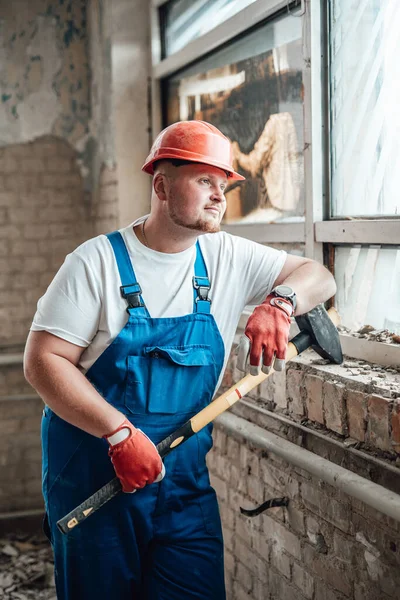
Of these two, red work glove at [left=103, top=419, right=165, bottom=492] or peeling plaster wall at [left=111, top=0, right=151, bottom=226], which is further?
peeling plaster wall at [left=111, top=0, right=151, bottom=226]

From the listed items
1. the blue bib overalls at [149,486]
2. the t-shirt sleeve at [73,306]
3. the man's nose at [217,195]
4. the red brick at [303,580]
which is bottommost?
the red brick at [303,580]

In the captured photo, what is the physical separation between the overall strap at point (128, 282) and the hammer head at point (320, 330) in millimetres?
549

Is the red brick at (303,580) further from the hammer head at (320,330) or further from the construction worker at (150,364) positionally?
the hammer head at (320,330)

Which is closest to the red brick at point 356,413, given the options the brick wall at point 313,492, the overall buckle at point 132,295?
the brick wall at point 313,492

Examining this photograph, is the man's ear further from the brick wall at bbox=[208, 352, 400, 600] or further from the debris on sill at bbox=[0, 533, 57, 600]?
the debris on sill at bbox=[0, 533, 57, 600]

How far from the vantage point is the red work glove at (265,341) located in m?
2.14

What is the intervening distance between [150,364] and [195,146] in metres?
0.74

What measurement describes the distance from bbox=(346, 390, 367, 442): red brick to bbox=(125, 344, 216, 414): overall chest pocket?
0.49 m

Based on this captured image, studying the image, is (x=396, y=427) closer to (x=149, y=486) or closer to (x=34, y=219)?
(x=149, y=486)

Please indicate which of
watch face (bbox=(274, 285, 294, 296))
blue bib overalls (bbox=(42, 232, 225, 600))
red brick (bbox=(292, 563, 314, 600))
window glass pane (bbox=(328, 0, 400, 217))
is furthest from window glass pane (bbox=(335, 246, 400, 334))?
red brick (bbox=(292, 563, 314, 600))

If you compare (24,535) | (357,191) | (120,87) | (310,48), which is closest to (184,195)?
(357,191)

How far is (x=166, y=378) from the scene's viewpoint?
2.28 meters

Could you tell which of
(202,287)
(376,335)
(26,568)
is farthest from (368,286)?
(26,568)

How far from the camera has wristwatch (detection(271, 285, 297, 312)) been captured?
7.41 ft
